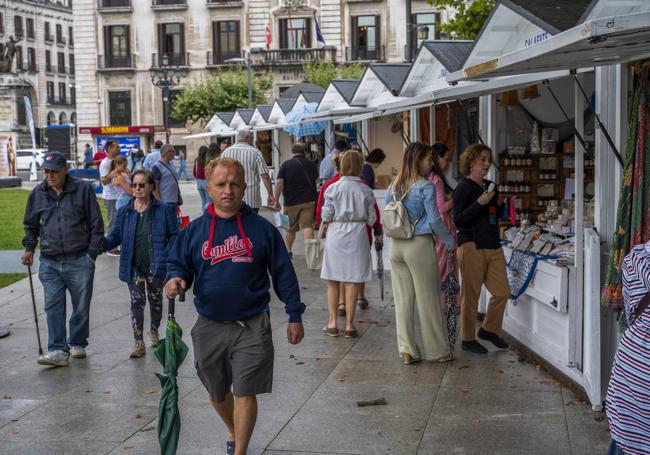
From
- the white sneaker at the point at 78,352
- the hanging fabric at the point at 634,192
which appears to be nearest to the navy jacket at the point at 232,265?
the hanging fabric at the point at 634,192

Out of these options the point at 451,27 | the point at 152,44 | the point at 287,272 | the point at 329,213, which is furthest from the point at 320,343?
the point at 152,44

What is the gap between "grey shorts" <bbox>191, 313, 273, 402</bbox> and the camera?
17.2 ft

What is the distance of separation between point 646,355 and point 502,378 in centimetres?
370

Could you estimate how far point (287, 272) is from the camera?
211 inches

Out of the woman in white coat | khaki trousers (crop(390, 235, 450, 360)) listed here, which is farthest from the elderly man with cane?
khaki trousers (crop(390, 235, 450, 360))

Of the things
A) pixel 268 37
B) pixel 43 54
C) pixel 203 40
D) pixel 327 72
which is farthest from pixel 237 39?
pixel 43 54

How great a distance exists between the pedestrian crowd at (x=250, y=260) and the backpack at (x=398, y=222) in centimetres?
1

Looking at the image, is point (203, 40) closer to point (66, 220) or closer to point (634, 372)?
point (66, 220)

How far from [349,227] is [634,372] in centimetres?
536

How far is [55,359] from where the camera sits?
8.12 meters

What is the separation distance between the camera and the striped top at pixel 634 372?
3814 millimetres

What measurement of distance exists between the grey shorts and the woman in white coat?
3.75m

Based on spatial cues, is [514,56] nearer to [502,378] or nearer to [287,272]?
[287,272]

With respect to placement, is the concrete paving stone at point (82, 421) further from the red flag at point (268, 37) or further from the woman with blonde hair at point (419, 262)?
the red flag at point (268, 37)
